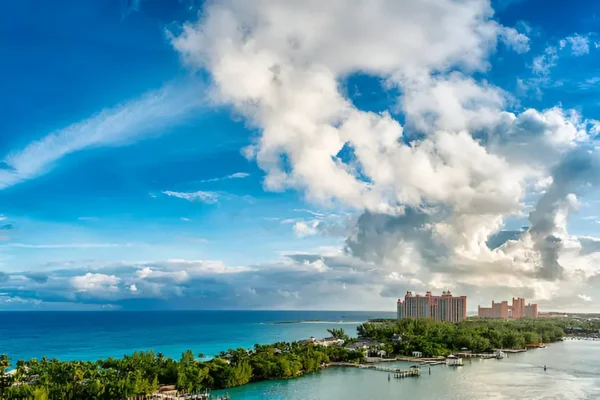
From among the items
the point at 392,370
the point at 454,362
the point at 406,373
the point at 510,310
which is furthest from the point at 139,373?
the point at 510,310

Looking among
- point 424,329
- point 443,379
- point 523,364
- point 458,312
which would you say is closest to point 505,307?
point 458,312

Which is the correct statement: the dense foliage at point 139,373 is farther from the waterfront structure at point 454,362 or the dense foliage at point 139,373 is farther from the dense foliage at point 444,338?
the dense foliage at point 444,338

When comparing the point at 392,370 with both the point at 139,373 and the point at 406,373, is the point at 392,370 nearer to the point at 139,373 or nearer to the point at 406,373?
the point at 406,373

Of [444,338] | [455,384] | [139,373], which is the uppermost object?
[139,373]

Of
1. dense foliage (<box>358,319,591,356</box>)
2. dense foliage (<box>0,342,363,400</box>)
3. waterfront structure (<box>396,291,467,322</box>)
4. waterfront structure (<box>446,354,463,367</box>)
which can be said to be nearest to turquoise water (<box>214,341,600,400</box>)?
waterfront structure (<box>446,354,463,367</box>)

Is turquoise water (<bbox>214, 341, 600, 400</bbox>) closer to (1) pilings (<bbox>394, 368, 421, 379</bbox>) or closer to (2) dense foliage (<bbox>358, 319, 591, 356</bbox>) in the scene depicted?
(1) pilings (<bbox>394, 368, 421, 379</bbox>)

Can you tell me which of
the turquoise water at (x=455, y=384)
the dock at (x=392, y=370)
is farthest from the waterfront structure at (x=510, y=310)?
the dock at (x=392, y=370)
